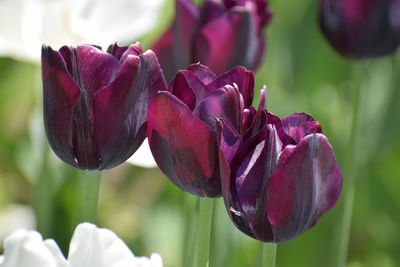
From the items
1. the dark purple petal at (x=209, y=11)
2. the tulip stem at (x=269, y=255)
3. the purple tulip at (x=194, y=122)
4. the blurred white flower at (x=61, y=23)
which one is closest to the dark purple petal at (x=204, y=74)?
the purple tulip at (x=194, y=122)

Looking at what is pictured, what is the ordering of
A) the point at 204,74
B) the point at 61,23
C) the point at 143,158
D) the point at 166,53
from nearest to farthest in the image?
1. the point at 204,74
2. the point at 143,158
3. the point at 166,53
4. the point at 61,23

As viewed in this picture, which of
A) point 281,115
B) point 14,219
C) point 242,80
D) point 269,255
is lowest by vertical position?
point 14,219

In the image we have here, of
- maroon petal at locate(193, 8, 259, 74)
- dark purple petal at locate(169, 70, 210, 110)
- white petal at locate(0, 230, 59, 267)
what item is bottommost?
white petal at locate(0, 230, 59, 267)

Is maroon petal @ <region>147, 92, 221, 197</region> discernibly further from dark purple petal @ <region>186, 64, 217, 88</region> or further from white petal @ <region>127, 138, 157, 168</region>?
white petal @ <region>127, 138, 157, 168</region>

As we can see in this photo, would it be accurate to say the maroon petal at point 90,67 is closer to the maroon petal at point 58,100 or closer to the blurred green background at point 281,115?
the maroon petal at point 58,100

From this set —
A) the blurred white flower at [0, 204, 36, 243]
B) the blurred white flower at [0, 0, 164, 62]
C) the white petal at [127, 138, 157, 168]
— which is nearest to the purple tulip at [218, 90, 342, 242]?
the white petal at [127, 138, 157, 168]

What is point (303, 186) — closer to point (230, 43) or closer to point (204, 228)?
point (204, 228)

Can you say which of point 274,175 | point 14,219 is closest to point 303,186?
point 274,175
